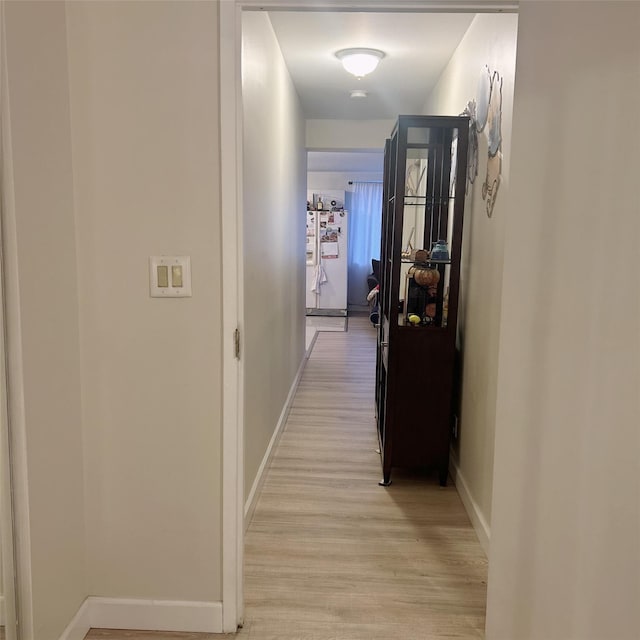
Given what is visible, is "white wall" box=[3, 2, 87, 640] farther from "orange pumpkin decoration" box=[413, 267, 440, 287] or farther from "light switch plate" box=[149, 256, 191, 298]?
"orange pumpkin decoration" box=[413, 267, 440, 287]

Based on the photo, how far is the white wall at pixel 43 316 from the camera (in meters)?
1.47

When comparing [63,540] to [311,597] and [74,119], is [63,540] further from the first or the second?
[74,119]

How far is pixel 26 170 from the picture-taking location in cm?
150

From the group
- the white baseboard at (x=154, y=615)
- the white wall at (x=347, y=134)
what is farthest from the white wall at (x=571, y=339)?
the white wall at (x=347, y=134)

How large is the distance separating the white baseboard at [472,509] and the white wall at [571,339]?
88 centimetres

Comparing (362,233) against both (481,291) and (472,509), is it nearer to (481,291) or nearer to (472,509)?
(481,291)

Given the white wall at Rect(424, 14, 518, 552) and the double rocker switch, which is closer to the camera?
the double rocker switch

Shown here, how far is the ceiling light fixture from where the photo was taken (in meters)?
3.71

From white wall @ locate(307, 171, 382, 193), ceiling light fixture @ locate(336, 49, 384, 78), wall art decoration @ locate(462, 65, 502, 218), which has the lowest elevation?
wall art decoration @ locate(462, 65, 502, 218)

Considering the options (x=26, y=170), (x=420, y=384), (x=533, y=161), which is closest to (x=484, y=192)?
(x=420, y=384)

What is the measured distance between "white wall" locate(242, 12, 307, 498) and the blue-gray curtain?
16.0ft

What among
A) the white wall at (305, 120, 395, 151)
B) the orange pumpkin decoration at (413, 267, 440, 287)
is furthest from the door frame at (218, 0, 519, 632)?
the white wall at (305, 120, 395, 151)

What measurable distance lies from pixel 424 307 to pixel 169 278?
1.63 meters

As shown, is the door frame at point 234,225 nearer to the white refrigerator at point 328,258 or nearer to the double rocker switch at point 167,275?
the double rocker switch at point 167,275
